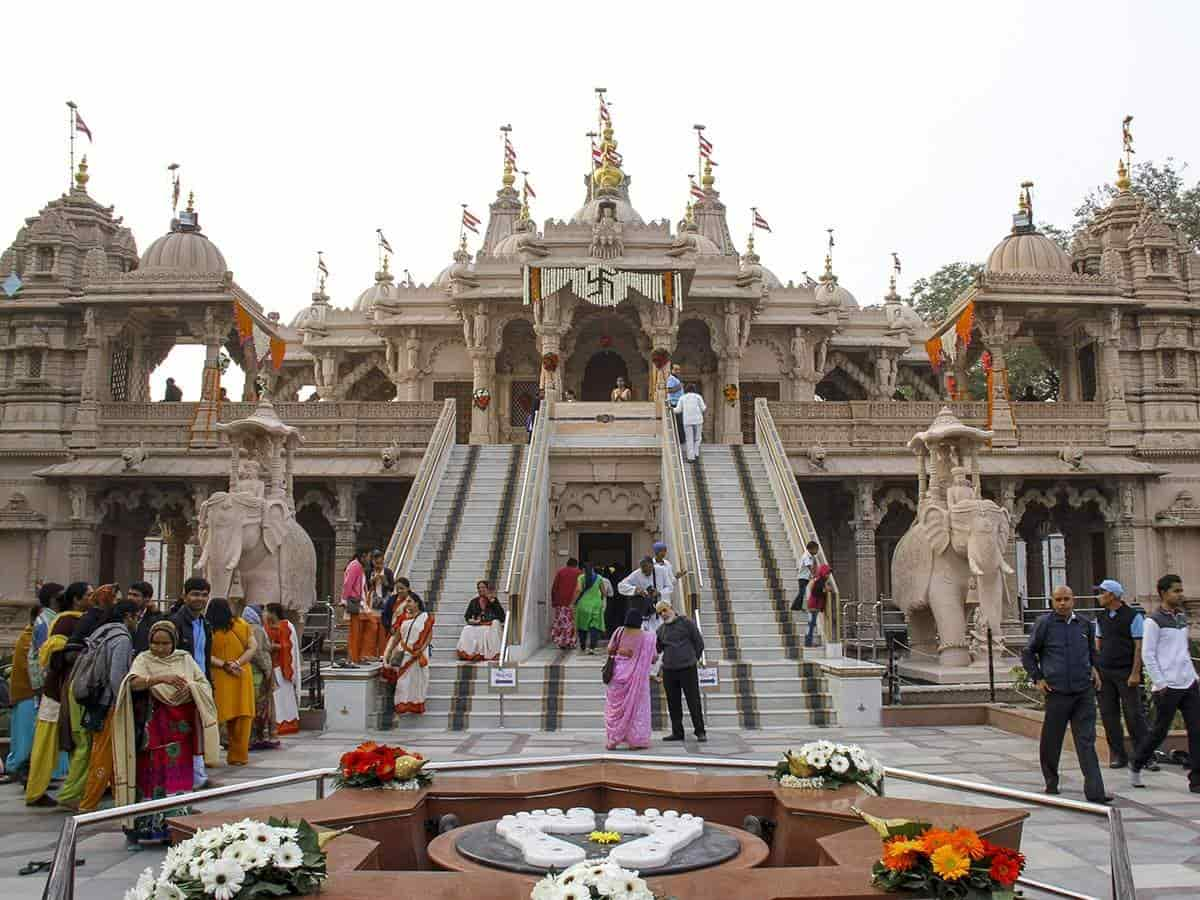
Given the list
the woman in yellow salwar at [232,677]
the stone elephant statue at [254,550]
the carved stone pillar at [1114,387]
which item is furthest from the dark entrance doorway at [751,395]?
the woman in yellow salwar at [232,677]

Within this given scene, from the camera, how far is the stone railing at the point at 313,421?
22.3 metres

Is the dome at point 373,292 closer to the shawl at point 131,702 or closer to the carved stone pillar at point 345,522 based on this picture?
the carved stone pillar at point 345,522

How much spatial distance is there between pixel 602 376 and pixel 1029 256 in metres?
11.8

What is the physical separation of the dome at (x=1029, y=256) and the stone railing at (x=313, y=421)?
15.5 metres

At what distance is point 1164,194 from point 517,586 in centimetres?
3056

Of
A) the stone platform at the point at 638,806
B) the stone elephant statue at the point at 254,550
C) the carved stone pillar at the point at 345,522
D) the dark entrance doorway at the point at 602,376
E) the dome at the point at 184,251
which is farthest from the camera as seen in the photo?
the dark entrance doorway at the point at 602,376

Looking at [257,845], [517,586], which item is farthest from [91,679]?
[517,586]

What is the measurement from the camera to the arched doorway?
94.8 feet

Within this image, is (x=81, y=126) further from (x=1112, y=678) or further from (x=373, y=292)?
(x=1112, y=678)

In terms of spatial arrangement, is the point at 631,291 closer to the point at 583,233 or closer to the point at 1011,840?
the point at 583,233

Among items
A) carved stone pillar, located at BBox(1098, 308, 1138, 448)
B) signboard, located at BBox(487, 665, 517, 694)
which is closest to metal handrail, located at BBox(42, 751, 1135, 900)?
signboard, located at BBox(487, 665, 517, 694)

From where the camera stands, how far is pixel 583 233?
84.9 feet

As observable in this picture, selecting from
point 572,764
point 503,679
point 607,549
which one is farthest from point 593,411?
point 572,764

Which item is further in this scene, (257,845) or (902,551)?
(902,551)
